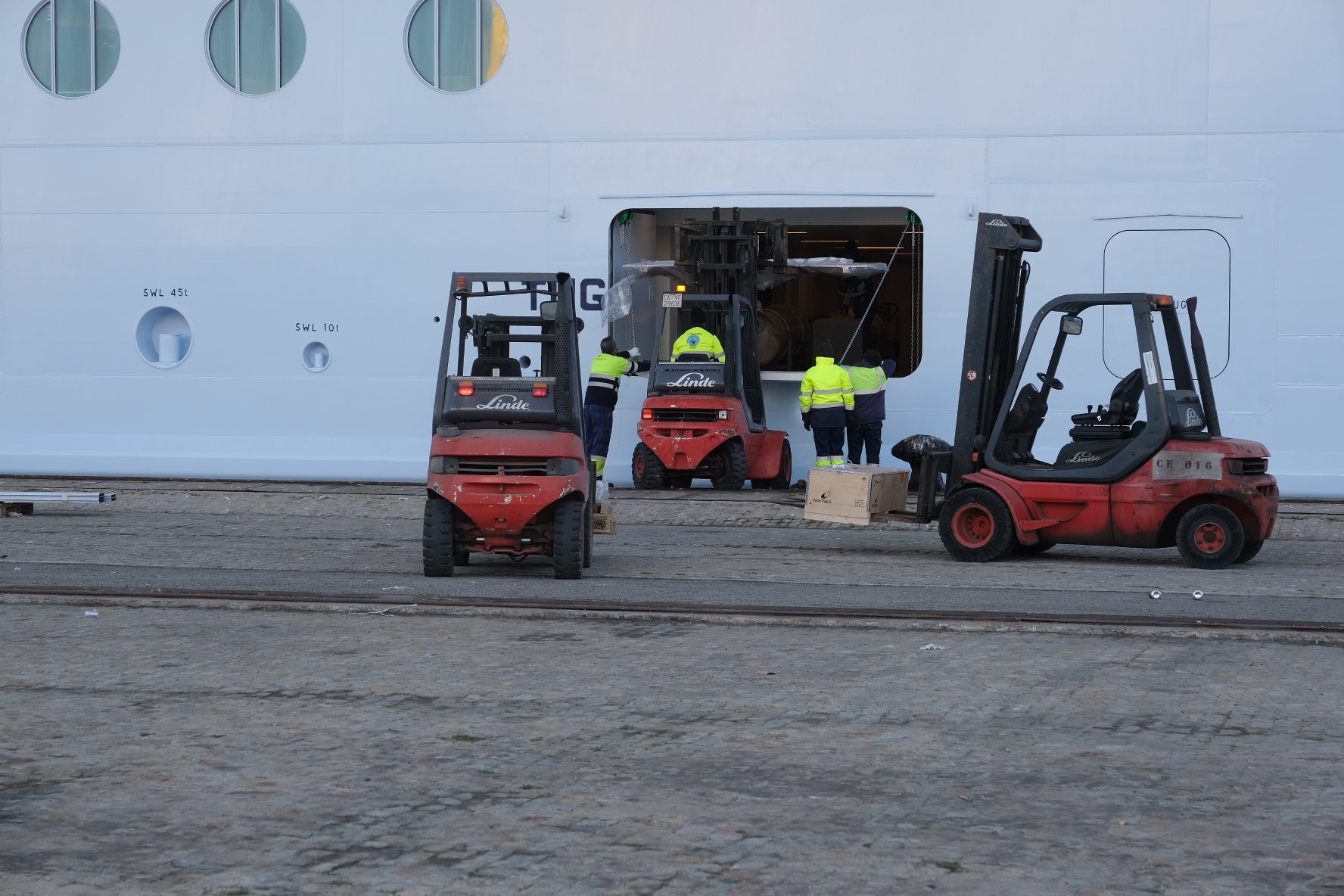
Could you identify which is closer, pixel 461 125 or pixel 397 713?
pixel 397 713

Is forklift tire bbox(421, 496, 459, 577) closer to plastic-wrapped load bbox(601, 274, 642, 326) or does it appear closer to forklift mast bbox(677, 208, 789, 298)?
plastic-wrapped load bbox(601, 274, 642, 326)

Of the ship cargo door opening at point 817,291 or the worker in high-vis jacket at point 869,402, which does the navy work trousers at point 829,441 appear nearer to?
the worker in high-vis jacket at point 869,402

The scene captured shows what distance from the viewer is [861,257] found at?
27578 mm

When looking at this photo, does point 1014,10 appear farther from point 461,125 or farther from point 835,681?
point 835,681

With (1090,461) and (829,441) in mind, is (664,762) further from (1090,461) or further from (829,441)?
(829,441)

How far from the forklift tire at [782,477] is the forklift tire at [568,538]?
26.5 feet

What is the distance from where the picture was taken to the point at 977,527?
494 inches

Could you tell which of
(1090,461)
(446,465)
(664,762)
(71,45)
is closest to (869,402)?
(1090,461)

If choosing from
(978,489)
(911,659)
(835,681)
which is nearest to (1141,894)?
(835,681)

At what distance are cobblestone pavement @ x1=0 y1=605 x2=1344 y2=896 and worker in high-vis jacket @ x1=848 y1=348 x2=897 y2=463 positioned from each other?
31.8ft

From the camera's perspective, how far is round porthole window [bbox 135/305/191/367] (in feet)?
68.4

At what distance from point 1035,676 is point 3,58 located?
18373mm

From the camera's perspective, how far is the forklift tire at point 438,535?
1097cm

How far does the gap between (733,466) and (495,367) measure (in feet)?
23.4
